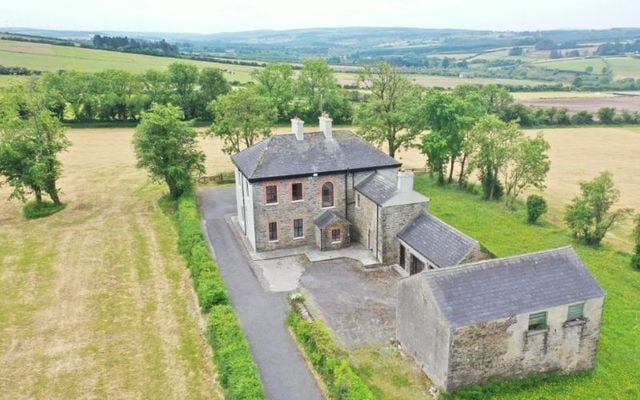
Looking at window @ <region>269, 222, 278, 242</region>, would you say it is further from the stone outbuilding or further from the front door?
the front door

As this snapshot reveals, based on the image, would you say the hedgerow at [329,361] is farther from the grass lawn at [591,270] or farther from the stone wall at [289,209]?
the stone wall at [289,209]

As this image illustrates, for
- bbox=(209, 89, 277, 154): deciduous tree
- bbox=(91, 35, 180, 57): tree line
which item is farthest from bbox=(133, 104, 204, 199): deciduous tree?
bbox=(91, 35, 180, 57): tree line

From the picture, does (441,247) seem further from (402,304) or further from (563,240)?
(563,240)

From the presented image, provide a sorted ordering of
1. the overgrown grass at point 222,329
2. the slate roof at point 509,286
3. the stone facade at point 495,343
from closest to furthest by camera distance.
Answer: the overgrown grass at point 222,329
the stone facade at point 495,343
the slate roof at point 509,286

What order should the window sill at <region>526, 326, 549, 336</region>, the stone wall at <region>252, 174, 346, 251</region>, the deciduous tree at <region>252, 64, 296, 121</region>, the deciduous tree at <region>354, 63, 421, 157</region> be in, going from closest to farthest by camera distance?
the window sill at <region>526, 326, 549, 336</region>
the stone wall at <region>252, 174, 346, 251</region>
the deciduous tree at <region>354, 63, 421, 157</region>
the deciduous tree at <region>252, 64, 296, 121</region>

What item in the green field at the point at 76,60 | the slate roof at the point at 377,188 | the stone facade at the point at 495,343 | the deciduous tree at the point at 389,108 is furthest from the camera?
the green field at the point at 76,60

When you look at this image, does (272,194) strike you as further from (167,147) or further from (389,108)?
(389,108)

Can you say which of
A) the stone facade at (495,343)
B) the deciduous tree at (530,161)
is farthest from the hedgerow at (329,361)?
the deciduous tree at (530,161)
